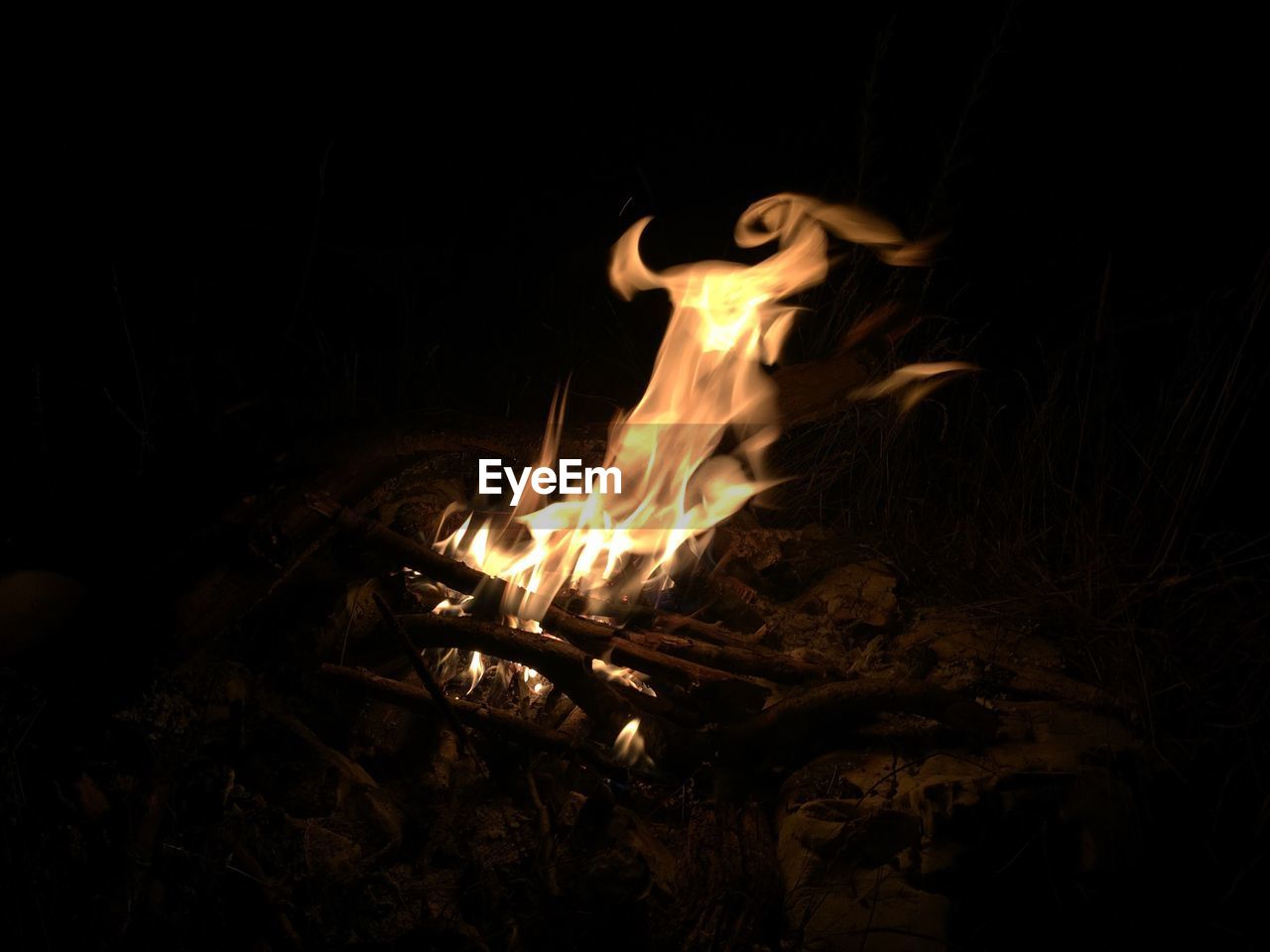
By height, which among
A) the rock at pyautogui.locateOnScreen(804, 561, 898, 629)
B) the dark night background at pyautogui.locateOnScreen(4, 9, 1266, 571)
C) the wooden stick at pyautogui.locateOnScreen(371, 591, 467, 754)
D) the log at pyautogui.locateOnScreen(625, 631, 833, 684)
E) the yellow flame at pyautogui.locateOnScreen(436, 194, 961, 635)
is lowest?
the rock at pyautogui.locateOnScreen(804, 561, 898, 629)

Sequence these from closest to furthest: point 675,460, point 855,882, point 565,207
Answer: point 855,882 → point 675,460 → point 565,207

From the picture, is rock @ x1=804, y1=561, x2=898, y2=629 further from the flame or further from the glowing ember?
the flame

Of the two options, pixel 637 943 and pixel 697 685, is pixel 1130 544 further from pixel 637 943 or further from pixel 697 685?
pixel 637 943

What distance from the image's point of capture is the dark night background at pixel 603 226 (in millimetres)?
3693

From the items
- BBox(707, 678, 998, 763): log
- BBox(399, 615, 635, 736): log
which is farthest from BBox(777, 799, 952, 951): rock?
BBox(399, 615, 635, 736): log

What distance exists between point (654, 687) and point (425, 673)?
2.33 feet

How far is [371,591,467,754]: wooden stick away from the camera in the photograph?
2.29 m

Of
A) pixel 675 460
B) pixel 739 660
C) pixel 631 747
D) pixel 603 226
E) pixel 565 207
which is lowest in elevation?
pixel 631 747

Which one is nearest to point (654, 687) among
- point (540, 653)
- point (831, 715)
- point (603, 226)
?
point (540, 653)

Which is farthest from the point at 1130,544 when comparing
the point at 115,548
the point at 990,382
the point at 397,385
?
the point at 115,548

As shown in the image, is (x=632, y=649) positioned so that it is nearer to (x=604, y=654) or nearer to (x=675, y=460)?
(x=604, y=654)

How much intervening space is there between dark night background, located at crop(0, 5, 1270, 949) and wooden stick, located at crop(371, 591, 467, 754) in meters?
1.17

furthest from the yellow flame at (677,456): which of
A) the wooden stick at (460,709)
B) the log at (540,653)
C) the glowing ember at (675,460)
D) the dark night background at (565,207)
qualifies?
the dark night background at (565,207)

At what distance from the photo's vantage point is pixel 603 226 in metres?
5.16
